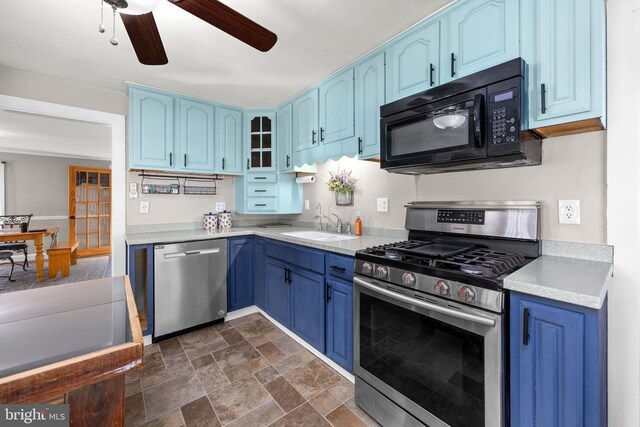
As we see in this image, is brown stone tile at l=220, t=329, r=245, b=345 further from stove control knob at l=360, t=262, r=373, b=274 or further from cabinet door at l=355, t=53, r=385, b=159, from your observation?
cabinet door at l=355, t=53, r=385, b=159

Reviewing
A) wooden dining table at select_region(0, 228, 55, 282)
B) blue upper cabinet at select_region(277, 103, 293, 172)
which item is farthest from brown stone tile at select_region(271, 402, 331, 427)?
wooden dining table at select_region(0, 228, 55, 282)

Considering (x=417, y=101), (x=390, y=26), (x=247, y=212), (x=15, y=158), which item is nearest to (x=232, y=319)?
(x=247, y=212)

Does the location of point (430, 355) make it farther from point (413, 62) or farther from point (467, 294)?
point (413, 62)

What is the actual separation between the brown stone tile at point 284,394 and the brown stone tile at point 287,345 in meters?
0.35

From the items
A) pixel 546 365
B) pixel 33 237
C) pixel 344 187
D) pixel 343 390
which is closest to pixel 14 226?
pixel 33 237

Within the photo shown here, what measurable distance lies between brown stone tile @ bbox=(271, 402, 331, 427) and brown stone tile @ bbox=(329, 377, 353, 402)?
199 mm

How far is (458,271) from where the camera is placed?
1.24m

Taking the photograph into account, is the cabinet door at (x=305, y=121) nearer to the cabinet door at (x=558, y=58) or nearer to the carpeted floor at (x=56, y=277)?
the cabinet door at (x=558, y=58)

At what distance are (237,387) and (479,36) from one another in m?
2.53

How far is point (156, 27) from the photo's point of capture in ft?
4.49

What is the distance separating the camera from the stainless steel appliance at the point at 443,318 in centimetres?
115

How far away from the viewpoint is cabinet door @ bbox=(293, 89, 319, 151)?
2.65 metres

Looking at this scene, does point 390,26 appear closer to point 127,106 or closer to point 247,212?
point 247,212

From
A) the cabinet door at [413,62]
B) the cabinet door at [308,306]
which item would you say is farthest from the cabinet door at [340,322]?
the cabinet door at [413,62]
